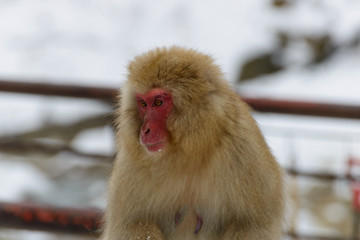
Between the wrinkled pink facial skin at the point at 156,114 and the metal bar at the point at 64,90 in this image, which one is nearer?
the wrinkled pink facial skin at the point at 156,114

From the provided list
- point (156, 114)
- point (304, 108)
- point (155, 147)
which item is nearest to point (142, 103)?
point (156, 114)

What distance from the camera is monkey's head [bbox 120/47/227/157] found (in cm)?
262

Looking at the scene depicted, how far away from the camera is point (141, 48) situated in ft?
28.3

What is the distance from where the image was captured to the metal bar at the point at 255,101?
12.2ft

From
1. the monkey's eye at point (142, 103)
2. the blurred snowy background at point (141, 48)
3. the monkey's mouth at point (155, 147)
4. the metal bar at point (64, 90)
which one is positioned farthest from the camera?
the blurred snowy background at point (141, 48)

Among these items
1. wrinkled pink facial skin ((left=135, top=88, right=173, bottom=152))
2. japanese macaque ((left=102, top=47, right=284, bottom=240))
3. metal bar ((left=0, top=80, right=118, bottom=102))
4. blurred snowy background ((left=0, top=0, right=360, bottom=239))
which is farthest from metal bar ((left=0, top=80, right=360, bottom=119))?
blurred snowy background ((left=0, top=0, right=360, bottom=239))

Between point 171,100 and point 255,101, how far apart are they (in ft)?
4.07

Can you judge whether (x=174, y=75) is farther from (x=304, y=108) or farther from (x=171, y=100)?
(x=304, y=108)

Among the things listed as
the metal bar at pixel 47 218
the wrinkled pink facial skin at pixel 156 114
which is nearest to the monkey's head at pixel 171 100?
Result: the wrinkled pink facial skin at pixel 156 114

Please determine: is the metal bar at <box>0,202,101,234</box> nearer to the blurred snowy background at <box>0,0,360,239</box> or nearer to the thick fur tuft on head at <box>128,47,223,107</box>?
the thick fur tuft on head at <box>128,47,223,107</box>

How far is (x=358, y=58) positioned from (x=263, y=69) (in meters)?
2.16

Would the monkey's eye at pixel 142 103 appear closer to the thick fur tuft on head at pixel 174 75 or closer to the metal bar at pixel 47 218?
the thick fur tuft on head at pixel 174 75

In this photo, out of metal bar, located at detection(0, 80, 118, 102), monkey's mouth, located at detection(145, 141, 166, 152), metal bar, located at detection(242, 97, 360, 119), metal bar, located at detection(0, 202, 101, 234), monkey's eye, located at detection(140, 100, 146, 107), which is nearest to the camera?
monkey's mouth, located at detection(145, 141, 166, 152)

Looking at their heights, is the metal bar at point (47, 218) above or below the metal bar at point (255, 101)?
below
